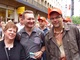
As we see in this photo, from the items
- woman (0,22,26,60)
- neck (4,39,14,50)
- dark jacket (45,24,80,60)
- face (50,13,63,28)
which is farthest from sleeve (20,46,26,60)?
face (50,13,63,28)

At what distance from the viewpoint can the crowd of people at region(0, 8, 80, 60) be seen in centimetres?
448

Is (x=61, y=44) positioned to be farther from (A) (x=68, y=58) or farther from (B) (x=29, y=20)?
(B) (x=29, y=20)

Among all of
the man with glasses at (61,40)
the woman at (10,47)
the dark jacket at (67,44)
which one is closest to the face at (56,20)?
the man with glasses at (61,40)

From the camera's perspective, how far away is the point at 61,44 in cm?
472

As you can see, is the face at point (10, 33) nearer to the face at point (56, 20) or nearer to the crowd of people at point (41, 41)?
the crowd of people at point (41, 41)

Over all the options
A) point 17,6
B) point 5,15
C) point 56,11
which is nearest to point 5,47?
point 56,11

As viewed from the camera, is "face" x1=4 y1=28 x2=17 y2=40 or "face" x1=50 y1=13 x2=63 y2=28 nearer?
"face" x1=4 y1=28 x2=17 y2=40

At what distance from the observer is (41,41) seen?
5.09 m

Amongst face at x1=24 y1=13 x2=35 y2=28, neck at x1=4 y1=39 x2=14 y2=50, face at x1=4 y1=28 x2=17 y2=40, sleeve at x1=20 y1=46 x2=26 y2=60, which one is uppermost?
face at x1=24 y1=13 x2=35 y2=28

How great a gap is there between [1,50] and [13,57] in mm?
232

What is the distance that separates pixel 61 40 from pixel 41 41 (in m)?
0.51

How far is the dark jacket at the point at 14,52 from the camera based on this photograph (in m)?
4.40

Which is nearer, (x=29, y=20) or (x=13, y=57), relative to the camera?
(x=13, y=57)

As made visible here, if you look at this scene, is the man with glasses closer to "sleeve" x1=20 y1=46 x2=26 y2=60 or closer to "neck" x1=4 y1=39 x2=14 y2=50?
"sleeve" x1=20 y1=46 x2=26 y2=60
